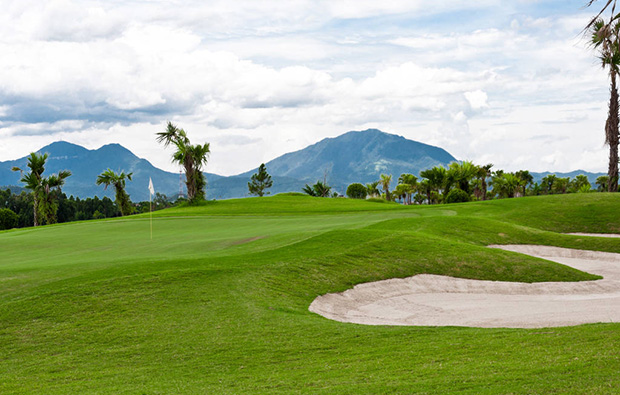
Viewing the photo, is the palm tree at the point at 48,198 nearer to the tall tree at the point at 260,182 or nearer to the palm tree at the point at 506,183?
the tall tree at the point at 260,182

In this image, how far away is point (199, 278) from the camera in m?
17.9

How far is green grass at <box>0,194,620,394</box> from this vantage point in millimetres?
9297

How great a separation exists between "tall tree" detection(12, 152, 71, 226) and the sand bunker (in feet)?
169

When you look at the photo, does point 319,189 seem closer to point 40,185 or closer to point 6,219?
point 40,185

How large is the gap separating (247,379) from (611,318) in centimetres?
1131

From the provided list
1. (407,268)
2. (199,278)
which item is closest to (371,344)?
(199,278)

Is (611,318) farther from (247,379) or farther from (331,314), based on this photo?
(247,379)

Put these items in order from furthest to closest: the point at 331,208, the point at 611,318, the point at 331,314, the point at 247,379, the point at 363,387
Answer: the point at 331,208, the point at 331,314, the point at 611,318, the point at 247,379, the point at 363,387

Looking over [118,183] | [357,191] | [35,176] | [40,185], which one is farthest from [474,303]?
[357,191]

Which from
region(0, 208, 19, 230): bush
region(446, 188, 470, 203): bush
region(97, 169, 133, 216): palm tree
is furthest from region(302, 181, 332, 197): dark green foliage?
region(0, 208, 19, 230): bush

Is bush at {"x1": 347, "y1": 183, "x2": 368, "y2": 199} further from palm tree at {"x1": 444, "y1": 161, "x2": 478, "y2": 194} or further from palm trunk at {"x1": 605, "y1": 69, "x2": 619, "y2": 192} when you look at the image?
palm trunk at {"x1": 605, "y1": 69, "x2": 619, "y2": 192}

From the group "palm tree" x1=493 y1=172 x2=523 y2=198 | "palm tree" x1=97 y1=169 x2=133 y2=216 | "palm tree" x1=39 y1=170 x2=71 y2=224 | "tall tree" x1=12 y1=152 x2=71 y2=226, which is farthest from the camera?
"palm tree" x1=493 y1=172 x2=523 y2=198

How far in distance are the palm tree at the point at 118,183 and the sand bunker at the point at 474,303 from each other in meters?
51.9

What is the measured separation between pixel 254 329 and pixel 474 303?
9.66 m
